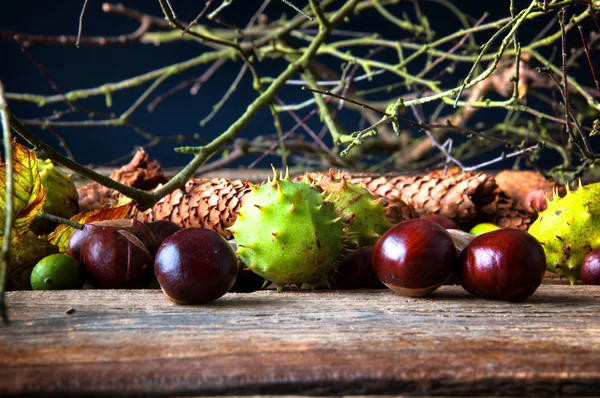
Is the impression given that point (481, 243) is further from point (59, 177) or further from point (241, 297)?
point (59, 177)

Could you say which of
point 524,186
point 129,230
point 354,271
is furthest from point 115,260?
point 524,186

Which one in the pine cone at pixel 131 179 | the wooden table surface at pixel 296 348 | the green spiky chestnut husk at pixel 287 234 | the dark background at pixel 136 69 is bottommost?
the wooden table surface at pixel 296 348

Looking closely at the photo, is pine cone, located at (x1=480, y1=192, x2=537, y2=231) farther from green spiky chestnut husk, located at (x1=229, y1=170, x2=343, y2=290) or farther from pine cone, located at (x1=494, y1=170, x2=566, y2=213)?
green spiky chestnut husk, located at (x1=229, y1=170, x2=343, y2=290)

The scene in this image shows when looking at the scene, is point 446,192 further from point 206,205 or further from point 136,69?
point 136,69

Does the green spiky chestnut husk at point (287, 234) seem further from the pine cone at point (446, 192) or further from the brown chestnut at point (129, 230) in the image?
the pine cone at point (446, 192)

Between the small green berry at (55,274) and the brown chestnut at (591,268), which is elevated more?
the small green berry at (55,274)

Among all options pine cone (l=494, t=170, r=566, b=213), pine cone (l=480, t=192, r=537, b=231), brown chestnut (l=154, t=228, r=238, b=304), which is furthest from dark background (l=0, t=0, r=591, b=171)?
brown chestnut (l=154, t=228, r=238, b=304)

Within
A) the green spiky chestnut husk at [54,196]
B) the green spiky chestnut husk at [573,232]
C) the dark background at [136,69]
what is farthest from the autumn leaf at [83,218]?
the dark background at [136,69]
